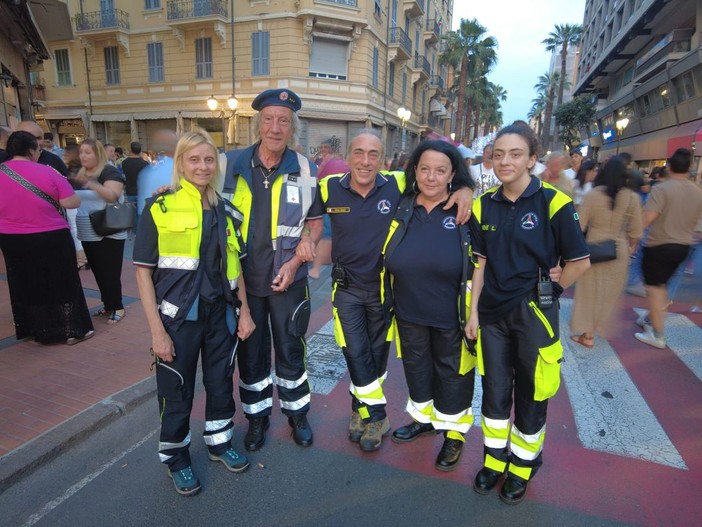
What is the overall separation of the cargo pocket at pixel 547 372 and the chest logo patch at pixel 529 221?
0.65 m

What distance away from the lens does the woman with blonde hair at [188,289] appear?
2326mm

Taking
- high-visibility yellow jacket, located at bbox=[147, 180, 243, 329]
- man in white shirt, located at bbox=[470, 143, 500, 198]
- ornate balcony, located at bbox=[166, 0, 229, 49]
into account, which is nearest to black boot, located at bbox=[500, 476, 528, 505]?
high-visibility yellow jacket, located at bbox=[147, 180, 243, 329]

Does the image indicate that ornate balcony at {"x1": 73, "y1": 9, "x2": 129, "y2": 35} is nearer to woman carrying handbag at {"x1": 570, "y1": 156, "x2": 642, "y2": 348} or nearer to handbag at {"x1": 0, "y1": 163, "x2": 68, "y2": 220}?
handbag at {"x1": 0, "y1": 163, "x2": 68, "y2": 220}

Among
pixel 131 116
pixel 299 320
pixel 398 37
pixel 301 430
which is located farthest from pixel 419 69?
pixel 301 430

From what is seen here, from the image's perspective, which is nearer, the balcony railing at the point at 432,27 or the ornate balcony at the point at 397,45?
the ornate balcony at the point at 397,45

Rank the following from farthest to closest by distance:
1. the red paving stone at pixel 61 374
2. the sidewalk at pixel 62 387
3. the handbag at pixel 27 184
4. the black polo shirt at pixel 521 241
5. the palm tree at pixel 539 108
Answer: the palm tree at pixel 539 108, the handbag at pixel 27 184, the red paving stone at pixel 61 374, the sidewalk at pixel 62 387, the black polo shirt at pixel 521 241

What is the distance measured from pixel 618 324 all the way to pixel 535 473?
3691 millimetres

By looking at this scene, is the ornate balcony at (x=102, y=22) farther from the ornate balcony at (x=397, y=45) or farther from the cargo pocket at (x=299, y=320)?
the cargo pocket at (x=299, y=320)

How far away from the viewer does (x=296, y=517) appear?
7.90 ft

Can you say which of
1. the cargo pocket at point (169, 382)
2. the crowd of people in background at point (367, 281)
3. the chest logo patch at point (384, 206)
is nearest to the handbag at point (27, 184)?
the crowd of people in background at point (367, 281)

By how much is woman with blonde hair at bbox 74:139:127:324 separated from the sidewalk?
1.10 feet

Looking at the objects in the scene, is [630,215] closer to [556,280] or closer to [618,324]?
[618,324]

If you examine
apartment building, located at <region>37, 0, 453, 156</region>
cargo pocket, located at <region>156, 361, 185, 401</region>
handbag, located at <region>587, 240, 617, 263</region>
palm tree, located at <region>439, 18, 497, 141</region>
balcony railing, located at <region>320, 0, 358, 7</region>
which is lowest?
cargo pocket, located at <region>156, 361, 185, 401</region>

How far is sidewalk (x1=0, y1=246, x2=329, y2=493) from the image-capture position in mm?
2904
